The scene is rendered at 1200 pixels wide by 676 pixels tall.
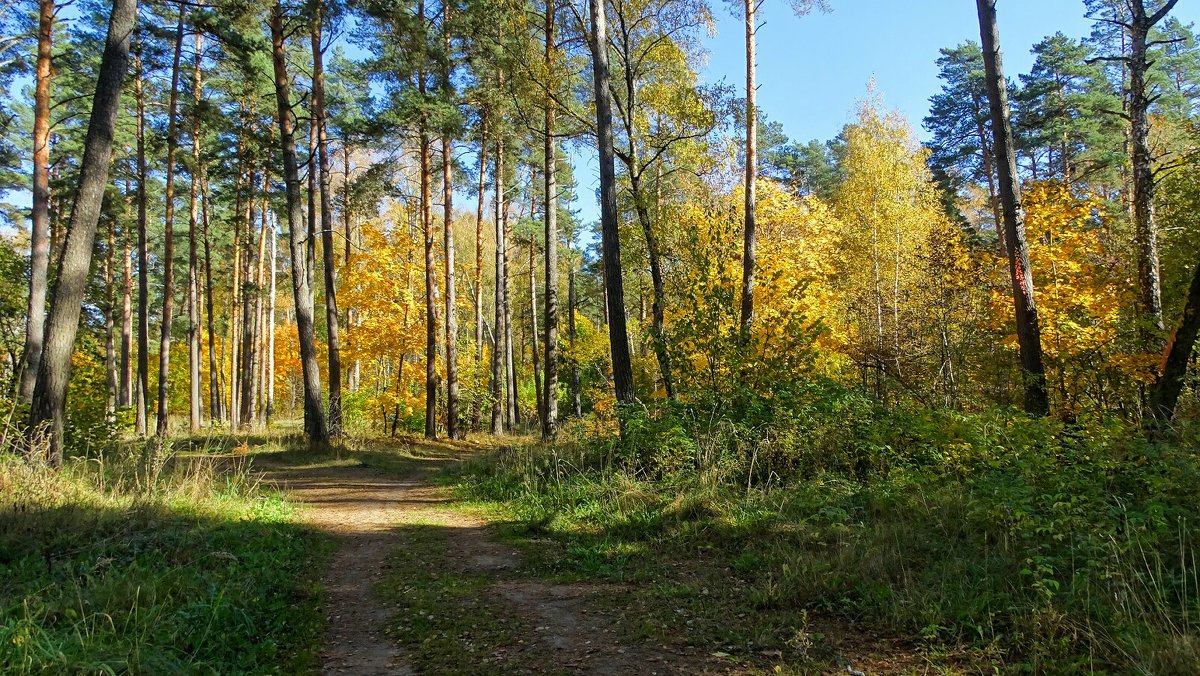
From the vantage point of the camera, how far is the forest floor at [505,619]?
3383mm

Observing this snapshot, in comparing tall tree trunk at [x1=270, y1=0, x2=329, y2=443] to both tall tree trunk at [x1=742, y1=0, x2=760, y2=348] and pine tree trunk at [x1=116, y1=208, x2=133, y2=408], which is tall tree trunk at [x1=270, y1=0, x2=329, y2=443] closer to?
tall tree trunk at [x1=742, y1=0, x2=760, y2=348]

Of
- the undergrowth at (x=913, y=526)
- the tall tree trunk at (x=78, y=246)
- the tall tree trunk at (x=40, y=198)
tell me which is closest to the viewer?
the undergrowth at (x=913, y=526)

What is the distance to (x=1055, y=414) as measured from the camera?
27.9 ft

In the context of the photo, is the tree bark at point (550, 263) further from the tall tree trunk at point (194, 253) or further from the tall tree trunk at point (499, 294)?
the tall tree trunk at point (194, 253)

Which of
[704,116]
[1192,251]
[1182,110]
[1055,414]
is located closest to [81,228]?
[704,116]

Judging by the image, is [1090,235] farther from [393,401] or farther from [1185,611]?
[393,401]

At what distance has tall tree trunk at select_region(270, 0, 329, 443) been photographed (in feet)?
43.4

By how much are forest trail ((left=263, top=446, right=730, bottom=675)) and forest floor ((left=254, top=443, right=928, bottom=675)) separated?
1 centimetres

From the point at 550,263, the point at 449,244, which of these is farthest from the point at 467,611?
the point at 449,244

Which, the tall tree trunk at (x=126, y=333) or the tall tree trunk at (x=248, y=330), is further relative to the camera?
the tall tree trunk at (x=248, y=330)

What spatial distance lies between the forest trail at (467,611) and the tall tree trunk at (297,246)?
21.3 ft

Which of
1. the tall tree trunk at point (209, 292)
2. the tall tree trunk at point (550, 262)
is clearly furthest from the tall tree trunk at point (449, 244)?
the tall tree trunk at point (209, 292)

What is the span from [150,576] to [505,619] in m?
2.42

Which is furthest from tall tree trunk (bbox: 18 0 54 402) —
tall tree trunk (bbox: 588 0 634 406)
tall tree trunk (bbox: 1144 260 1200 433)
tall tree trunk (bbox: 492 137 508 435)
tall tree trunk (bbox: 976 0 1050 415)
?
tall tree trunk (bbox: 1144 260 1200 433)
